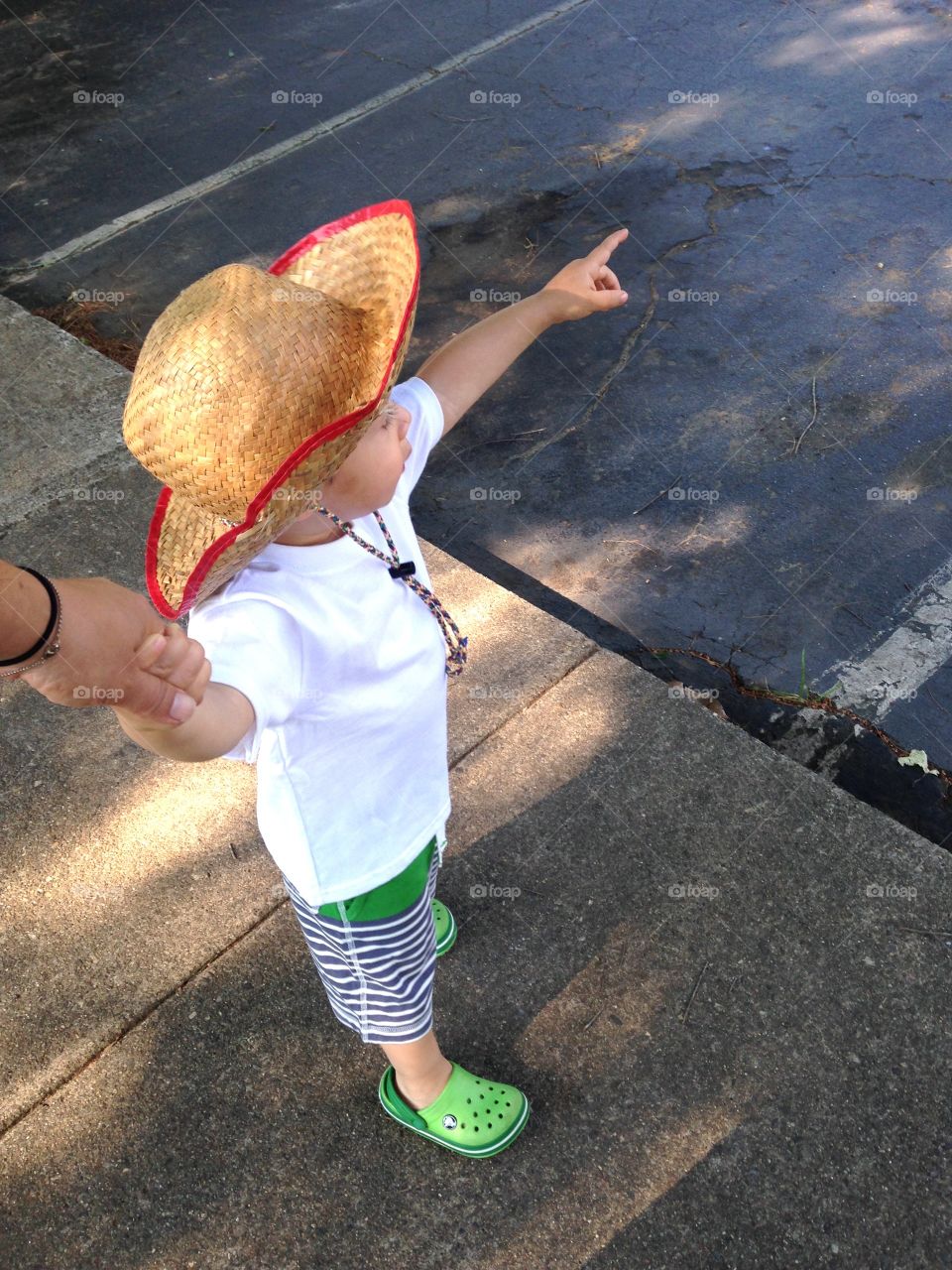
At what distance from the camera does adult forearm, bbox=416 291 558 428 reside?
1.97 meters

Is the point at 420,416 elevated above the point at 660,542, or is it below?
above

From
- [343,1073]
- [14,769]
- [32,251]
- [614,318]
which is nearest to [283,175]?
[32,251]

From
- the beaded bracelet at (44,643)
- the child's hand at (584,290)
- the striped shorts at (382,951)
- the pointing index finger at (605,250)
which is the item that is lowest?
the striped shorts at (382,951)

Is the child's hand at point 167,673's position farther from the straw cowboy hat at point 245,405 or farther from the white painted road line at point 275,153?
the white painted road line at point 275,153

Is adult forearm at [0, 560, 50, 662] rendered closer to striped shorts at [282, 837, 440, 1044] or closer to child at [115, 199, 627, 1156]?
child at [115, 199, 627, 1156]

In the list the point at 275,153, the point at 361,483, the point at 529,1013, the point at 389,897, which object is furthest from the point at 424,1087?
the point at 275,153

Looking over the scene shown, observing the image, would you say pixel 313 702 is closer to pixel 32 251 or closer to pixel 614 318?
pixel 614 318

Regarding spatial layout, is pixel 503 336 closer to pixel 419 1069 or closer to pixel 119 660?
pixel 119 660

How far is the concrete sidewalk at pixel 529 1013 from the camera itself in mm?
2033

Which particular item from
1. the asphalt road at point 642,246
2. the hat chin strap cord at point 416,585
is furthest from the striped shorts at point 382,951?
the asphalt road at point 642,246

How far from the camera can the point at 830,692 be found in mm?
3195

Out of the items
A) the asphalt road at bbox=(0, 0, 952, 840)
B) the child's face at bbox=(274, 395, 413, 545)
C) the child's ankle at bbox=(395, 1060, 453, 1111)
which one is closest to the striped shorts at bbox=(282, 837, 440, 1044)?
the child's ankle at bbox=(395, 1060, 453, 1111)

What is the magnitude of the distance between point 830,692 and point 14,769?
2222 mm

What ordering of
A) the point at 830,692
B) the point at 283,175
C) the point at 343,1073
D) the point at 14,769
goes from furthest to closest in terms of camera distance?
the point at 283,175 < the point at 830,692 < the point at 14,769 < the point at 343,1073
